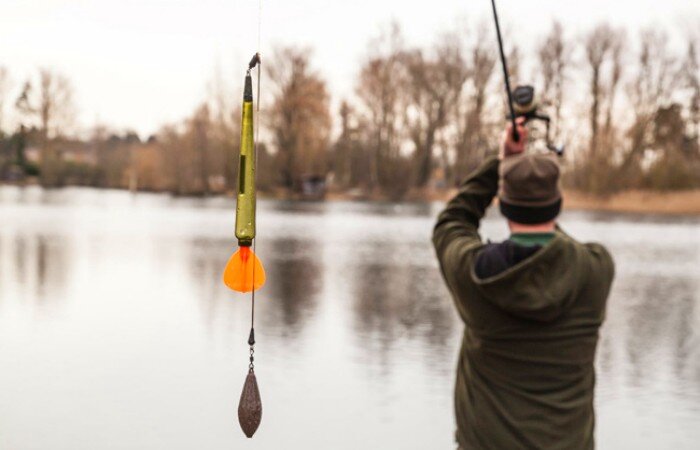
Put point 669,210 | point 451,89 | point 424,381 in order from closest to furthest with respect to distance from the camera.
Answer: point 424,381 < point 669,210 < point 451,89

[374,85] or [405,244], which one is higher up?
[374,85]

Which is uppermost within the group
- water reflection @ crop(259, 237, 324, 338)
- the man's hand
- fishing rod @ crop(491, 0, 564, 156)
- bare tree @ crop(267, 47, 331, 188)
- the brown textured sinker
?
bare tree @ crop(267, 47, 331, 188)

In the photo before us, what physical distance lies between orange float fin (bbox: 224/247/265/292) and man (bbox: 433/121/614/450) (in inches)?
28.2

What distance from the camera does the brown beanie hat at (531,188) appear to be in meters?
2.21

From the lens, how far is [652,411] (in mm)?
7129

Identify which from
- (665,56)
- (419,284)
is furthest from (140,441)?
(665,56)

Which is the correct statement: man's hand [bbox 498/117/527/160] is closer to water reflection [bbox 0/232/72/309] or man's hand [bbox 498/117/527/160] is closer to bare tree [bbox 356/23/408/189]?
water reflection [bbox 0/232/72/309]

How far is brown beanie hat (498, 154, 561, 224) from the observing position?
2215mm

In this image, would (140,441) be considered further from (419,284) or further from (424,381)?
(419,284)

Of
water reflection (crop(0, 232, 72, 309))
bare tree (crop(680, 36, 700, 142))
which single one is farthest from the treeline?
water reflection (crop(0, 232, 72, 309))

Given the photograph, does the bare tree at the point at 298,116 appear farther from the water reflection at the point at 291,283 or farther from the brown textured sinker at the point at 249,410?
the brown textured sinker at the point at 249,410

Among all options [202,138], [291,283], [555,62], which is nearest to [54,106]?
[202,138]

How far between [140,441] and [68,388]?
160cm

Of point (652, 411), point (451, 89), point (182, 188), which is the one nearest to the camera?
point (652, 411)
